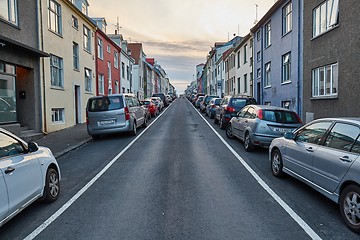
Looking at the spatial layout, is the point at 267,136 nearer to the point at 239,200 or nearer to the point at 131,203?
the point at 239,200

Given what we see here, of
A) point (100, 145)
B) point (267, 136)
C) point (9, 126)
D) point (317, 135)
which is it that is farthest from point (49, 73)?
point (317, 135)

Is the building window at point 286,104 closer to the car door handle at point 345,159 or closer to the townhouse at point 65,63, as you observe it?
the townhouse at point 65,63

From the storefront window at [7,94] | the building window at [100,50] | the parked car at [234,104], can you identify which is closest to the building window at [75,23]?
the building window at [100,50]

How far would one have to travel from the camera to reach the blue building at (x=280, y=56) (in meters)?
15.1

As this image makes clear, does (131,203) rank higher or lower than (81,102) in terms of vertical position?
lower

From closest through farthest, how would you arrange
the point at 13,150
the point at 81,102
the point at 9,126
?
the point at 13,150, the point at 9,126, the point at 81,102

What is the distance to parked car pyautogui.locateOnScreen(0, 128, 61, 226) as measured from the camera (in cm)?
366

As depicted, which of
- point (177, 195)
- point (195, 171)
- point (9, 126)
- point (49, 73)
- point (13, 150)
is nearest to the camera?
point (13, 150)

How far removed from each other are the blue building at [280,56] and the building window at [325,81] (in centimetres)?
140

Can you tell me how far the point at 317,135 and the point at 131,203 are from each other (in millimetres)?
3498

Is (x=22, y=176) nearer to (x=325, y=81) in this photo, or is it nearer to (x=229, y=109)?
(x=229, y=109)

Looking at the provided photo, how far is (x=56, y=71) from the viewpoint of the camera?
16016mm

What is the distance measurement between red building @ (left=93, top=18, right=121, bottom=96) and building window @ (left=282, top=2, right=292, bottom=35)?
47.9ft

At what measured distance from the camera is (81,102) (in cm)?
2002
